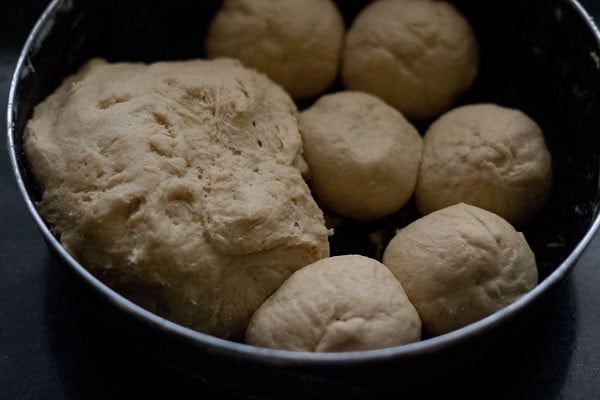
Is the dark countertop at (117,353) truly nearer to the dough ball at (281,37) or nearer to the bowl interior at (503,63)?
the bowl interior at (503,63)

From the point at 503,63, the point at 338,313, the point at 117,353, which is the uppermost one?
the point at 503,63

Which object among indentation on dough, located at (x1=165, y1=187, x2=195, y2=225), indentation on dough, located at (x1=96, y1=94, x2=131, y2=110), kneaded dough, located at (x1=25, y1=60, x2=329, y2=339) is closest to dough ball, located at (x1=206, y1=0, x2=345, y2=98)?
kneaded dough, located at (x1=25, y1=60, x2=329, y2=339)

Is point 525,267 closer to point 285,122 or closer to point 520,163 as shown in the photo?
point 520,163

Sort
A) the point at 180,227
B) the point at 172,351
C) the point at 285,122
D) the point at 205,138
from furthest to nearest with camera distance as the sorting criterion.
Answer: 1. the point at 285,122
2. the point at 205,138
3. the point at 180,227
4. the point at 172,351

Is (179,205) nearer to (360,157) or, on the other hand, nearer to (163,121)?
(163,121)

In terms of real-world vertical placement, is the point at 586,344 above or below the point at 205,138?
below

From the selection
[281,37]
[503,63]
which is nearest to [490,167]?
[503,63]

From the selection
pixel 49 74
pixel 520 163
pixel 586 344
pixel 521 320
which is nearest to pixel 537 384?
pixel 586 344
